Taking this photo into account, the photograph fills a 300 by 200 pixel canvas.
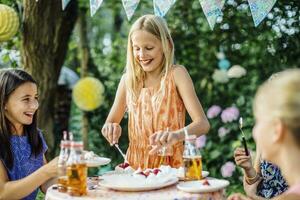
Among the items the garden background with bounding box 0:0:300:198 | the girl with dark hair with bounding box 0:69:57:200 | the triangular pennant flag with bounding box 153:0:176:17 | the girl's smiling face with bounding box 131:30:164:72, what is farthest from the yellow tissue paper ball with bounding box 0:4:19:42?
the girl's smiling face with bounding box 131:30:164:72

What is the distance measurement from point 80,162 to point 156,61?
0.87 m

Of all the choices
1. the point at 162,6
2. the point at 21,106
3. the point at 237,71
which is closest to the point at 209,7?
the point at 162,6

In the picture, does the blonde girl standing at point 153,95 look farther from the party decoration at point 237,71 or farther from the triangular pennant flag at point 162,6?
the party decoration at point 237,71

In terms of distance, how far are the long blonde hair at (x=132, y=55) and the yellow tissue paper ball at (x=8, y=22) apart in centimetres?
146

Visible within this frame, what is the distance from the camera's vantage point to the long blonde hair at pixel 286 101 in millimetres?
1901

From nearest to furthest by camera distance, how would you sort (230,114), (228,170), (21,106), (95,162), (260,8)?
(95,162)
(21,106)
(260,8)
(228,170)
(230,114)

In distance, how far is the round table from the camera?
7.85 ft

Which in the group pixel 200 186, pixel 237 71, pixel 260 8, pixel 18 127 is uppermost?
pixel 260 8

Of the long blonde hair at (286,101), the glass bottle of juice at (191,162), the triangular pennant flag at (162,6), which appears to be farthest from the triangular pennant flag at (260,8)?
the long blonde hair at (286,101)

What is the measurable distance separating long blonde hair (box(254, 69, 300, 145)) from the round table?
58cm

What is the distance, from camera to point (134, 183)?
8.32 feet

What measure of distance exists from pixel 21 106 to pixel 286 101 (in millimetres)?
1583

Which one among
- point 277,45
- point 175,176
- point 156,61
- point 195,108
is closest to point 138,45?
point 156,61

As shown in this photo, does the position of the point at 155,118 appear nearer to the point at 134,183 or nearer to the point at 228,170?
the point at 134,183
